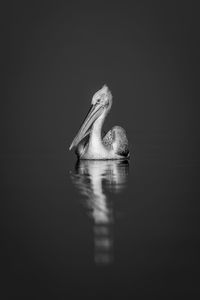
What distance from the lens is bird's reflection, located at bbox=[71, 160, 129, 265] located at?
4211 millimetres

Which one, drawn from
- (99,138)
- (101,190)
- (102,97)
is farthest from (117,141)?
(101,190)

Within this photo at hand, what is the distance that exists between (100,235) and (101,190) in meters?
2.37

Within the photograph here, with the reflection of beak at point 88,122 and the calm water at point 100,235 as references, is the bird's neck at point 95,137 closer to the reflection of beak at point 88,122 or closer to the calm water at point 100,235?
the reflection of beak at point 88,122

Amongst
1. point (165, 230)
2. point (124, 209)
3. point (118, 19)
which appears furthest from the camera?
point (118, 19)

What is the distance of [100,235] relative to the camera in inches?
177

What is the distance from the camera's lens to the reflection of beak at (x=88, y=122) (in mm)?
11266

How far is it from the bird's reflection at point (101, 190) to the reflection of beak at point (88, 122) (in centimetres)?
49

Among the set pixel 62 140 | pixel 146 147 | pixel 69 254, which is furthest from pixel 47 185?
pixel 62 140

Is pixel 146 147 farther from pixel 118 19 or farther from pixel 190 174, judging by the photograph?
pixel 118 19

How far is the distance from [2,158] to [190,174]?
13.0 ft

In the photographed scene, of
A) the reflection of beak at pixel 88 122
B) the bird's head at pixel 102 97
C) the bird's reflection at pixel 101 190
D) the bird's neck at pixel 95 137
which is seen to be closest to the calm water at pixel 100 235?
the bird's reflection at pixel 101 190

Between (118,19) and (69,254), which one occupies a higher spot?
(118,19)

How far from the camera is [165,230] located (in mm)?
4730

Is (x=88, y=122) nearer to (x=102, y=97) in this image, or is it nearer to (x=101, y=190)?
(x=102, y=97)
